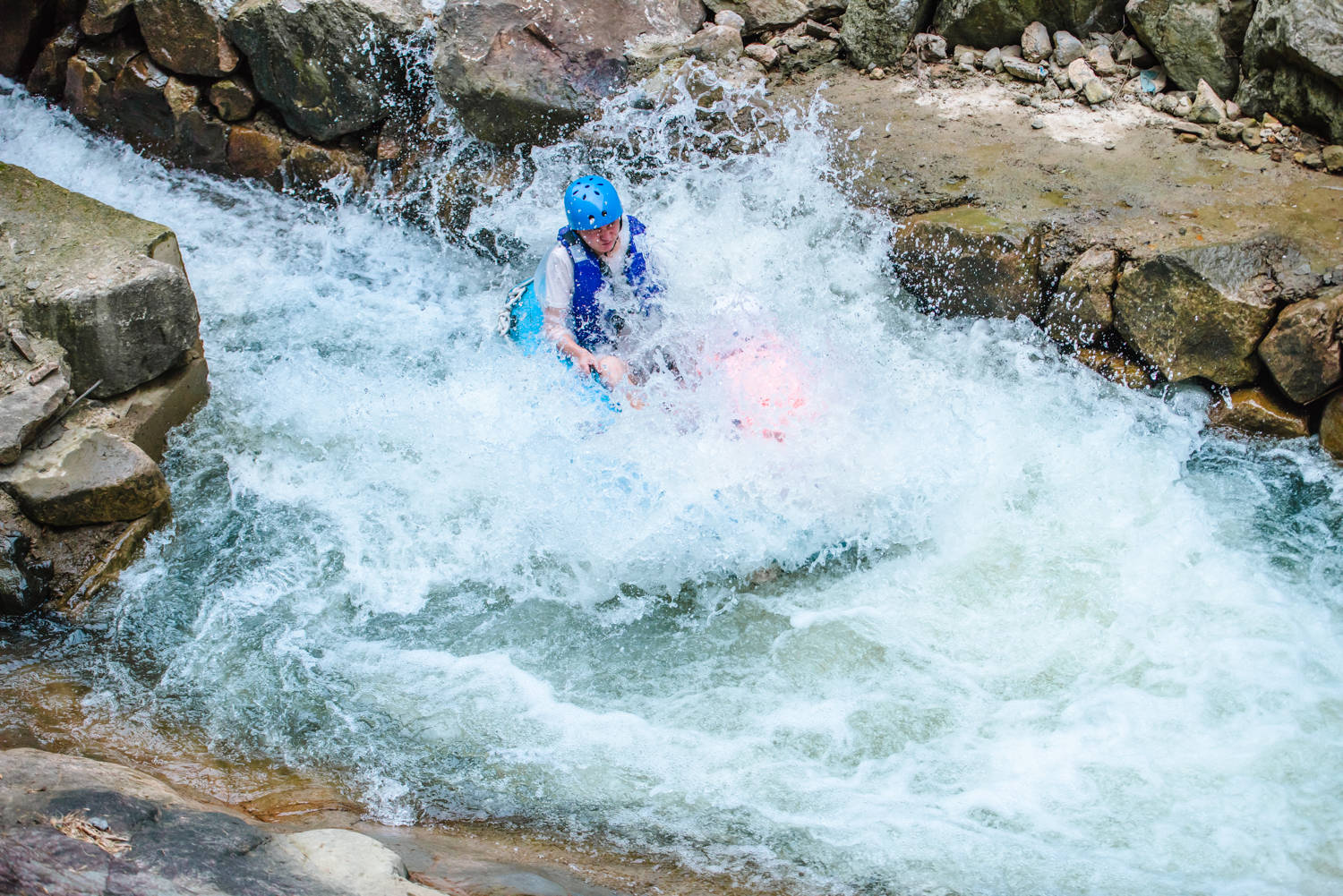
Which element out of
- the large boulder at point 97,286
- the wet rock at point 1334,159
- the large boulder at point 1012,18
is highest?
the large boulder at point 1012,18

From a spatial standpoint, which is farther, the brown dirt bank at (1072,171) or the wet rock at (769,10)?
the wet rock at (769,10)

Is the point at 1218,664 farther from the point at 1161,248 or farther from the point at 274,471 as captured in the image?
the point at 274,471

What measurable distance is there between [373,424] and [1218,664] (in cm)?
355

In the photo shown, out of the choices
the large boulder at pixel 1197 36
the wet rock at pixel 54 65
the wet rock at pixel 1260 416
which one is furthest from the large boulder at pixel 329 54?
the wet rock at pixel 1260 416

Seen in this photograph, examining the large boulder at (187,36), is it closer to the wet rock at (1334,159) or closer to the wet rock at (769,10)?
the wet rock at (769,10)

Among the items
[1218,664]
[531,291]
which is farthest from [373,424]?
[1218,664]

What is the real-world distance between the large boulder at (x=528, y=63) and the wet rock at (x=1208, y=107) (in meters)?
2.82

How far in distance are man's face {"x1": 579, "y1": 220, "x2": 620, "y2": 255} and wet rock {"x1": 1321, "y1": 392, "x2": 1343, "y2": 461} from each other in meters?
3.05

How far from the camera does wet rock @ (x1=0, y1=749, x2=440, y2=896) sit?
231 centimetres

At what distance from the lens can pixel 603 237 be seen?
4.18 meters

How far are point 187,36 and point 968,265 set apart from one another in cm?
460

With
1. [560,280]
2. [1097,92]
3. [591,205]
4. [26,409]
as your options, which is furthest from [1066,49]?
→ [26,409]

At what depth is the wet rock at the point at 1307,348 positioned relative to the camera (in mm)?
4023

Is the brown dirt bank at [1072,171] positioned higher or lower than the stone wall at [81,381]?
higher
